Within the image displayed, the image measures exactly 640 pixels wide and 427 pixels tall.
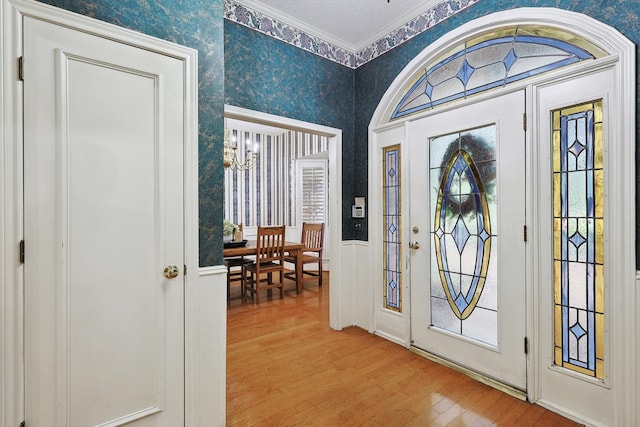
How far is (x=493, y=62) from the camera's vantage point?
2293mm

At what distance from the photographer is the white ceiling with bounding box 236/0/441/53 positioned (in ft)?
8.77

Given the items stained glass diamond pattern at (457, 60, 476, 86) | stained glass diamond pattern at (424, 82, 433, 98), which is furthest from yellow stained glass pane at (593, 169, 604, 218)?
stained glass diamond pattern at (424, 82, 433, 98)

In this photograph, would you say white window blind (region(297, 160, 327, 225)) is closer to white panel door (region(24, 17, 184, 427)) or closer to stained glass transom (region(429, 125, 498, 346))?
stained glass transom (region(429, 125, 498, 346))

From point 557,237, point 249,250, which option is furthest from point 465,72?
point 249,250

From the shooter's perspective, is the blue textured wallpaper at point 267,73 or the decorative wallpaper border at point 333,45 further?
the decorative wallpaper border at point 333,45

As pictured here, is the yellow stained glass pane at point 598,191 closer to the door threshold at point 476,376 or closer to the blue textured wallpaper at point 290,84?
the door threshold at point 476,376

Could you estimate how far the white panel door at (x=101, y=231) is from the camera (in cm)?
136

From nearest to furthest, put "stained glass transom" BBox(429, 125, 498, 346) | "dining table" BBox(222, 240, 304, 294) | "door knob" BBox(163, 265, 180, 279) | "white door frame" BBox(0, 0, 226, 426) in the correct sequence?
"white door frame" BBox(0, 0, 226, 426) < "door knob" BBox(163, 265, 180, 279) < "stained glass transom" BBox(429, 125, 498, 346) < "dining table" BBox(222, 240, 304, 294)

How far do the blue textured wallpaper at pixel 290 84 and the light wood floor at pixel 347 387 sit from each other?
1201mm

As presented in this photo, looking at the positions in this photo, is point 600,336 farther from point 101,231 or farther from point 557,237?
point 101,231

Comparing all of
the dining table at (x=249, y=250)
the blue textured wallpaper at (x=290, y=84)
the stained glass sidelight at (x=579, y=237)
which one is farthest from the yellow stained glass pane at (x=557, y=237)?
the dining table at (x=249, y=250)

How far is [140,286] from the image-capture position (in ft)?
5.22

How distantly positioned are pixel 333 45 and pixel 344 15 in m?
0.43

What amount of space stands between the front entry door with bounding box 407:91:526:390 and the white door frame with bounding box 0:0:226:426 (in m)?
1.82
